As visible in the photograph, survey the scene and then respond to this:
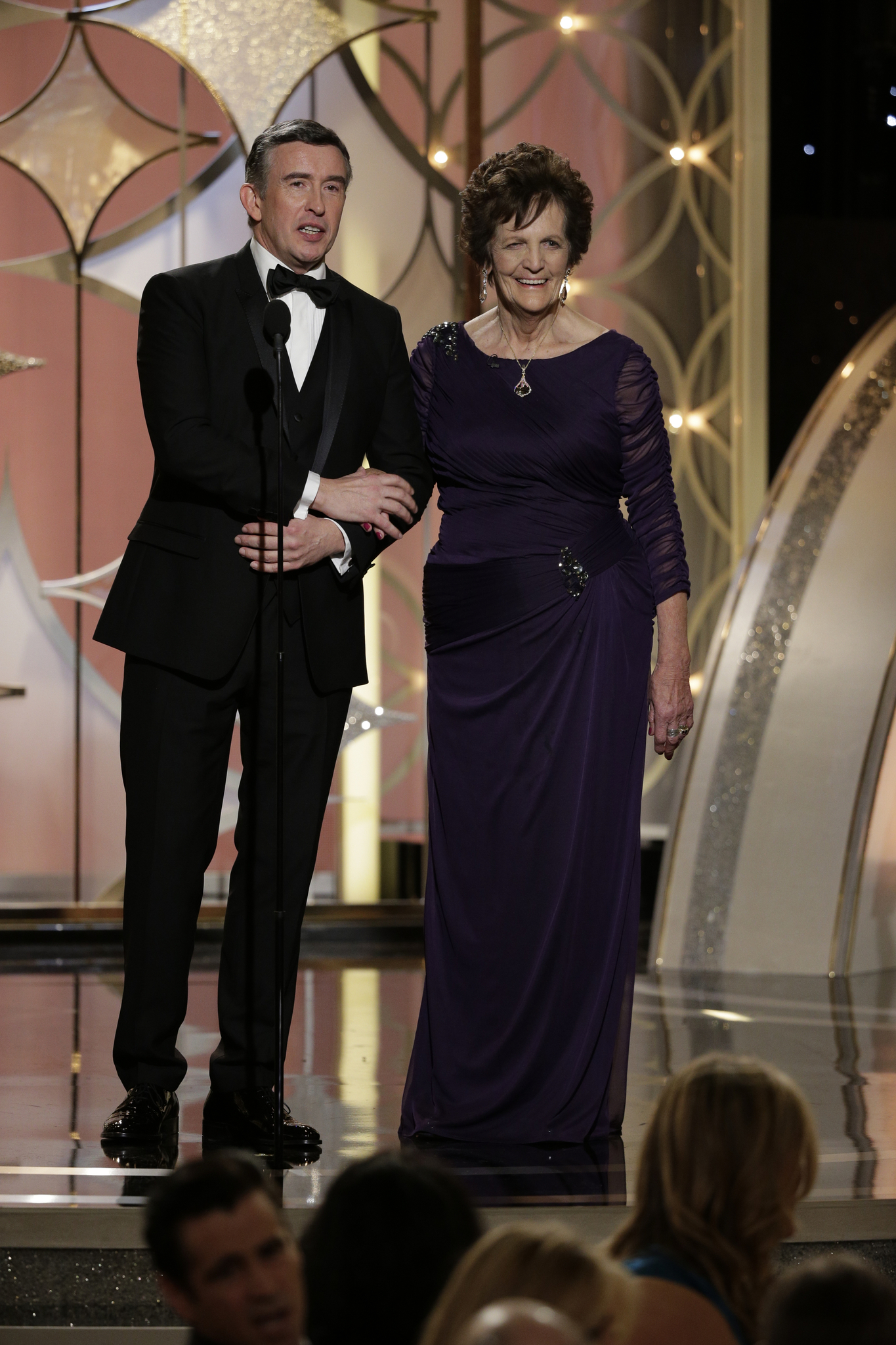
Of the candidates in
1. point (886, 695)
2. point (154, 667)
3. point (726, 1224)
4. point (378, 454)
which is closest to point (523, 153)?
point (378, 454)

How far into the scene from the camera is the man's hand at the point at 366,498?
2.88m

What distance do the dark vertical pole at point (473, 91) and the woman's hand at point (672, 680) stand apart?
11.4 feet

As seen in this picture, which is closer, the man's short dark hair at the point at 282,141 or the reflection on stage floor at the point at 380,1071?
the reflection on stage floor at the point at 380,1071

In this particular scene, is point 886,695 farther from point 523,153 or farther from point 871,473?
point 523,153

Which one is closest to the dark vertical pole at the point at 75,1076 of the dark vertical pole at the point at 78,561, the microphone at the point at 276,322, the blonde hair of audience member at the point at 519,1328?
the dark vertical pole at the point at 78,561

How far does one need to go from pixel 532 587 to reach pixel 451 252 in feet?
11.8

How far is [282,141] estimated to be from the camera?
283 centimetres

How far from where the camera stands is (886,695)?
17.5 ft

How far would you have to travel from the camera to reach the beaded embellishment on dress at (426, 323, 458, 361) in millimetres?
3092

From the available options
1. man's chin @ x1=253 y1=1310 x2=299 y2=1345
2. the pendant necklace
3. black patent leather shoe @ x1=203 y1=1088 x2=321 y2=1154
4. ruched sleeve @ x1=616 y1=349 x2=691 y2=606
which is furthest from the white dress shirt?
man's chin @ x1=253 y1=1310 x2=299 y2=1345

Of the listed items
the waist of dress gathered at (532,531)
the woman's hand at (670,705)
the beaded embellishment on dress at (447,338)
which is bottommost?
the woman's hand at (670,705)

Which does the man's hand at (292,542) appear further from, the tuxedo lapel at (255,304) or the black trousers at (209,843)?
the tuxedo lapel at (255,304)

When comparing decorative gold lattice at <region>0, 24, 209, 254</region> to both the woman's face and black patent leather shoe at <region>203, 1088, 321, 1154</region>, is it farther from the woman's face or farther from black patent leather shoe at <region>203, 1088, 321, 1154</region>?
black patent leather shoe at <region>203, 1088, 321, 1154</region>

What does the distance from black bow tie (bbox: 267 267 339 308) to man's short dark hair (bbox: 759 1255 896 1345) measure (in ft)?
6.51
